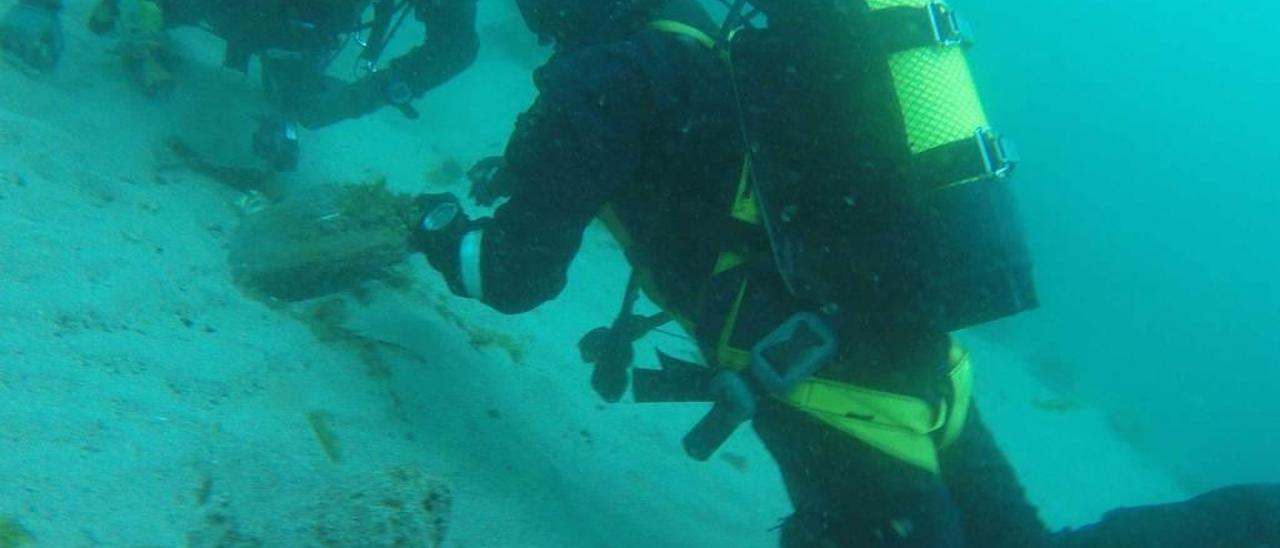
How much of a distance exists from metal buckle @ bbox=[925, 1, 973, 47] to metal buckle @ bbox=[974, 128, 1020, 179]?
0.30 metres

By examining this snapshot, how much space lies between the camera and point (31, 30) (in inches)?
156

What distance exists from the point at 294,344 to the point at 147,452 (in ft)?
3.30

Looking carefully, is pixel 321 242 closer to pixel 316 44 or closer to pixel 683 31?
pixel 316 44

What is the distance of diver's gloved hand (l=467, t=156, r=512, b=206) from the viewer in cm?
288

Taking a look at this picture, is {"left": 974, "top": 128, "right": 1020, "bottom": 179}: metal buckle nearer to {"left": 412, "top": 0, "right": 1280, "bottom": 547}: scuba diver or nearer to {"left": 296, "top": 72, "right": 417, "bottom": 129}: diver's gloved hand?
{"left": 412, "top": 0, "right": 1280, "bottom": 547}: scuba diver

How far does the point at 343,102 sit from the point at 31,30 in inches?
72.6

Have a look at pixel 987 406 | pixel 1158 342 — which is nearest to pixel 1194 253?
pixel 1158 342

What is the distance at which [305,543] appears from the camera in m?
2.07

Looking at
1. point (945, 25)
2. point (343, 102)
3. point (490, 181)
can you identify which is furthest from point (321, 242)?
point (945, 25)

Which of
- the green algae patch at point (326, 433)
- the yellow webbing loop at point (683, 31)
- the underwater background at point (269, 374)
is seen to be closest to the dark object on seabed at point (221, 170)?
the underwater background at point (269, 374)

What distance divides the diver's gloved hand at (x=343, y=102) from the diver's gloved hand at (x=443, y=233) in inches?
100

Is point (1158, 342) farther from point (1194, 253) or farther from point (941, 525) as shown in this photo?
point (941, 525)

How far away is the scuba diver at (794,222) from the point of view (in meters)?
2.21

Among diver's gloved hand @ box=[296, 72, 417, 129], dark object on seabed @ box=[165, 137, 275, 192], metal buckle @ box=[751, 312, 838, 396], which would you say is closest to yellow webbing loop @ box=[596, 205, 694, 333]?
metal buckle @ box=[751, 312, 838, 396]
